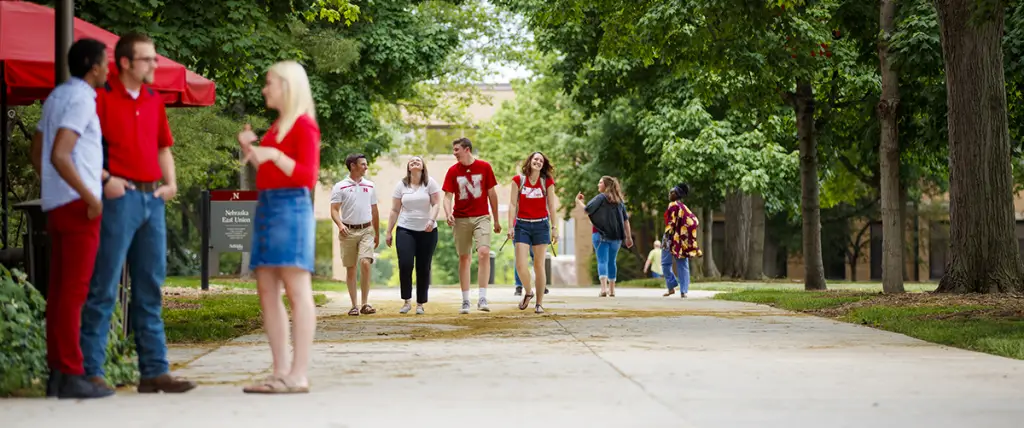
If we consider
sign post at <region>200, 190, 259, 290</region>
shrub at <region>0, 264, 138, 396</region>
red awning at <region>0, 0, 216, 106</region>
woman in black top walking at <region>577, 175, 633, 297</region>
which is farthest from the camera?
sign post at <region>200, 190, 259, 290</region>

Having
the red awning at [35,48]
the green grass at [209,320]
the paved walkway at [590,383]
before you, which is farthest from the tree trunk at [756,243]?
the red awning at [35,48]

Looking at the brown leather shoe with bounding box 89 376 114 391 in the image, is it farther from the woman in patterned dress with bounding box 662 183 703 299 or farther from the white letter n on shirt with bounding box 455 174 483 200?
the woman in patterned dress with bounding box 662 183 703 299

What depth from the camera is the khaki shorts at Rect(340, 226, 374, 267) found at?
16656 mm

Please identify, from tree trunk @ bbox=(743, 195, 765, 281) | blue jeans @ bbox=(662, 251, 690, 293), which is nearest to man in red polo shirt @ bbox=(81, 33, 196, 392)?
blue jeans @ bbox=(662, 251, 690, 293)

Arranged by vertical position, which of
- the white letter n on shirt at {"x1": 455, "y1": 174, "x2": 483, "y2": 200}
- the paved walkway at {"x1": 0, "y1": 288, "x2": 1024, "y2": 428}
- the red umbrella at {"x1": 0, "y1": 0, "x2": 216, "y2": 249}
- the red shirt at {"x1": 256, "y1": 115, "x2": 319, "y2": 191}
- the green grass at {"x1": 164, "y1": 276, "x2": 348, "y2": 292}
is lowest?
the paved walkway at {"x1": 0, "y1": 288, "x2": 1024, "y2": 428}

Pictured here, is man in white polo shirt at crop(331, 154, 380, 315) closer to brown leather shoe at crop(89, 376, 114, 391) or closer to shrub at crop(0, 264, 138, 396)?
shrub at crop(0, 264, 138, 396)

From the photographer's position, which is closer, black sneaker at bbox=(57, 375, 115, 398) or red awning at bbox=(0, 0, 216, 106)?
black sneaker at bbox=(57, 375, 115, 398)

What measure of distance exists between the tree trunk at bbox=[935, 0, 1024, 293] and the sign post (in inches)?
495

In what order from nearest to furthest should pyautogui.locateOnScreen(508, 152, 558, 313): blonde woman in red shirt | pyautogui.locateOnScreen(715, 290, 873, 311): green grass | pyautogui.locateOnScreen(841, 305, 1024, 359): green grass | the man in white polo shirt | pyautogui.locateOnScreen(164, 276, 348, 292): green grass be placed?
pyautogui.locateOnScreen(841, 305, 1024, 359): green grass → pyautogui.locateOnScreen(508, 152, 558, 313): blonde woman in red shirt → the man in white polo shirt → pyautogui.locateOnScreen(715, 290, 873, 311): green grass → pyautogui.locateOnScreen(164, 276, 348, 292): green grass

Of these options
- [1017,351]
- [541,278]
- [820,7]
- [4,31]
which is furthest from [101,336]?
[820,7]

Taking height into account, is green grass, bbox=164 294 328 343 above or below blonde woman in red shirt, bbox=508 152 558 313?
below

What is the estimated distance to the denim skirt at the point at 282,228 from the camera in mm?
7566

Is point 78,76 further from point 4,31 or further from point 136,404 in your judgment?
point 4,31

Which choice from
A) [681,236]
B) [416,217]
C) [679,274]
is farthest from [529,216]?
[679,274]
